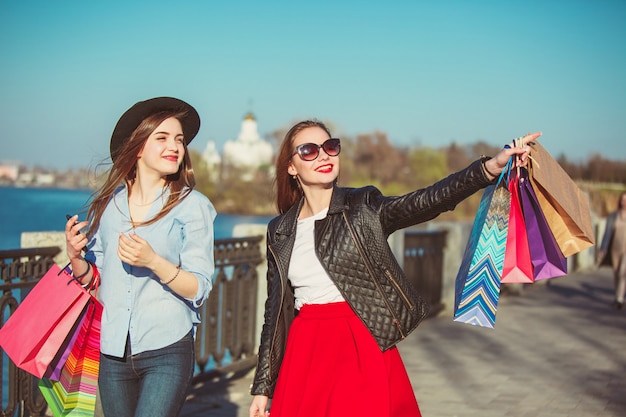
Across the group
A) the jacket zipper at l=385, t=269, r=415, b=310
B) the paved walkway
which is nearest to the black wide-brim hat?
the jacket zipper at l=385, t=269, r=415, b=310

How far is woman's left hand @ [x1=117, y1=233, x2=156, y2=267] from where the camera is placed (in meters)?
3.23

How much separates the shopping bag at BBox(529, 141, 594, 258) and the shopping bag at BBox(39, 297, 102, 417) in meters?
1.99

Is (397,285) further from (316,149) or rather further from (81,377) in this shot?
(81,377)

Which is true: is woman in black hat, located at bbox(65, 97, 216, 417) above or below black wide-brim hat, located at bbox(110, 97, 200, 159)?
below

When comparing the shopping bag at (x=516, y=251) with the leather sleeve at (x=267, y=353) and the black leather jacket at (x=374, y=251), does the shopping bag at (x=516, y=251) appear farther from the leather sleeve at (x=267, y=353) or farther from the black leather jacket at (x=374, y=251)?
the leather sleeve at (x=267, y=353)

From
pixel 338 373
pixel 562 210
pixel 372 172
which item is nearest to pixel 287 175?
pixel 338 373

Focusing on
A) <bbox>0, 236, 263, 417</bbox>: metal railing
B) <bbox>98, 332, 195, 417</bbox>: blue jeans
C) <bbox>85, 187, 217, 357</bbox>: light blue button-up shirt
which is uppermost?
<bbox>85, 187, 217, 357</bbox>: light blue button-up shirt

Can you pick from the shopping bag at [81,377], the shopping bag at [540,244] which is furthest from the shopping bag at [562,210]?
the shopping bag at [81,377]

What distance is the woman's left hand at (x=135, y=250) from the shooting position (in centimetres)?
323

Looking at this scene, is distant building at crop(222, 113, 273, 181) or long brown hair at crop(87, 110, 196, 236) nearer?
long brown hair at crop(87, 110, 196, 236)

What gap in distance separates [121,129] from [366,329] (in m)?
1.39

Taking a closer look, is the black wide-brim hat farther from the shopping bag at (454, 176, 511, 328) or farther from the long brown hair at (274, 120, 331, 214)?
the shopping bag at (454, 176, 511, 328)

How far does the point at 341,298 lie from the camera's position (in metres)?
3.71

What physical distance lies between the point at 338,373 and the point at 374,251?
1.75ft
